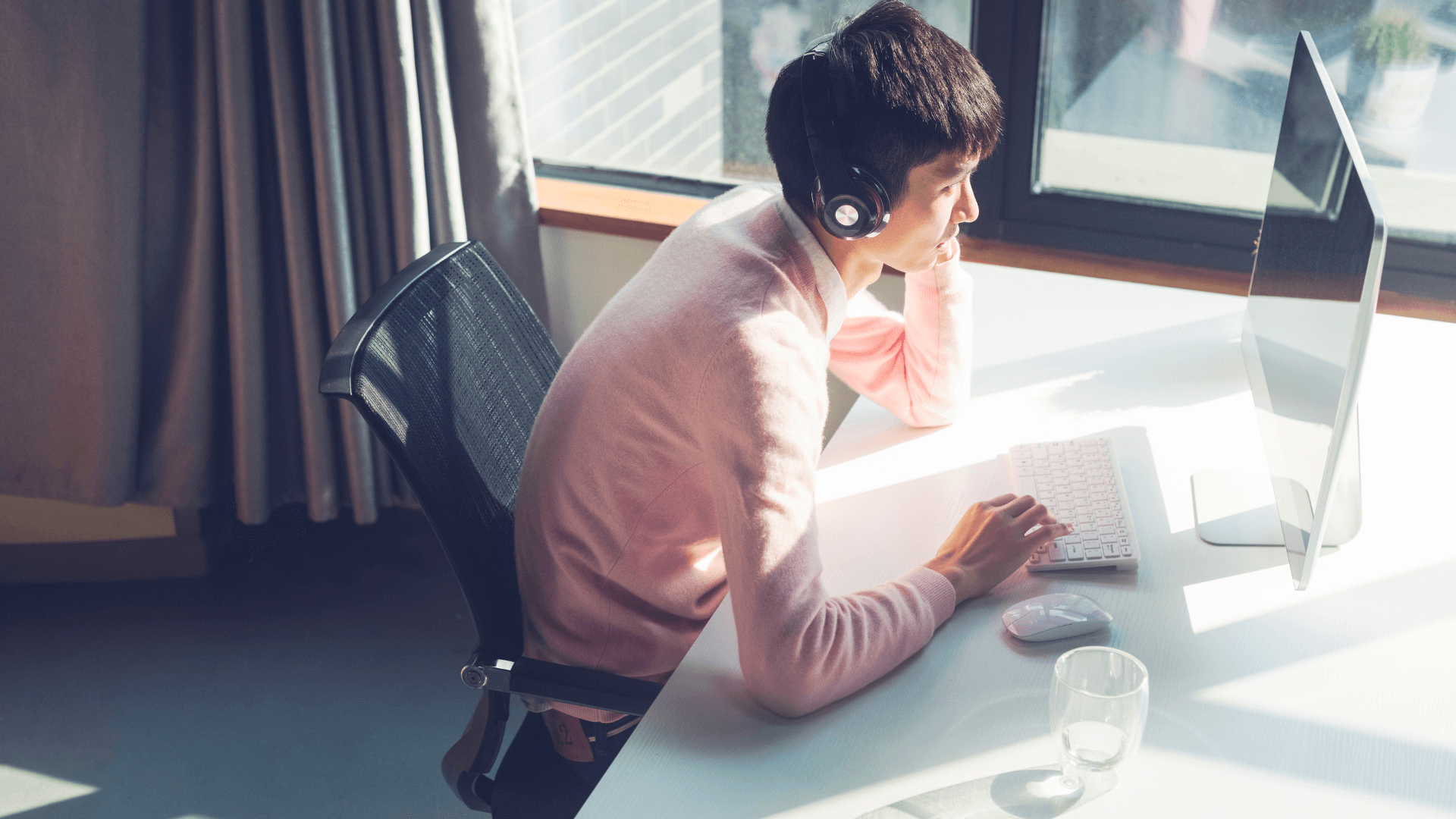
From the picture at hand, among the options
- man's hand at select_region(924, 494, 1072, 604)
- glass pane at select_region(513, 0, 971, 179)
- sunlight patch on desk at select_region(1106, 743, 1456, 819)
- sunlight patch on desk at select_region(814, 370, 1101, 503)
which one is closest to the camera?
sunlight patch on desk at select_region(1106, 743, 1456, 819)

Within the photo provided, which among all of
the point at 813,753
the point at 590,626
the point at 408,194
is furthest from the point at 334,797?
the point at 813,753

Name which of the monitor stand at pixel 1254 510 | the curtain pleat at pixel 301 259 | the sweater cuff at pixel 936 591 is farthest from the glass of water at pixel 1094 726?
the curtain pleat at pixel 301 259

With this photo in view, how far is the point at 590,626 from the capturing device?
1043 mm

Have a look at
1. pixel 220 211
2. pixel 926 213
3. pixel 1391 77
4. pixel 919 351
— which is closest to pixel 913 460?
pixel 919 351

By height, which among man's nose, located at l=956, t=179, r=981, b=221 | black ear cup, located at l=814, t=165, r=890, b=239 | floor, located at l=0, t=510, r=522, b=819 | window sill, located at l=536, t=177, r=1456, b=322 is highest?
black ear cup, located at l=814, t=165, r=890, b=239

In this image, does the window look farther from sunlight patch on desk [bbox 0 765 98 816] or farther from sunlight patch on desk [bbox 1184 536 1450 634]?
sunlight patch on desk [bbox 0 765 98 816]

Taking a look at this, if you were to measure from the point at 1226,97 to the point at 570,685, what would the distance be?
141cm

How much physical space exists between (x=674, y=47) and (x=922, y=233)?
1147 mm

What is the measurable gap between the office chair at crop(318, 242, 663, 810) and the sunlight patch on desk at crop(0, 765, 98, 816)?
0.90 m

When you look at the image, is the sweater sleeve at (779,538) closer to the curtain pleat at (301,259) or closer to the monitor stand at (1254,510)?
the monitor stand at (1254,510)

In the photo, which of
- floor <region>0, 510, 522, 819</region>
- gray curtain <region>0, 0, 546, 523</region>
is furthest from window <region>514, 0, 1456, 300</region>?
floor <region>0, 510, 522, 819</region>

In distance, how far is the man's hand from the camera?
990mm

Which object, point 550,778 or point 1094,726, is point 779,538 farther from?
point 550,778

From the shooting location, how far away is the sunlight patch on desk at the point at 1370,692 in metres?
0.86
